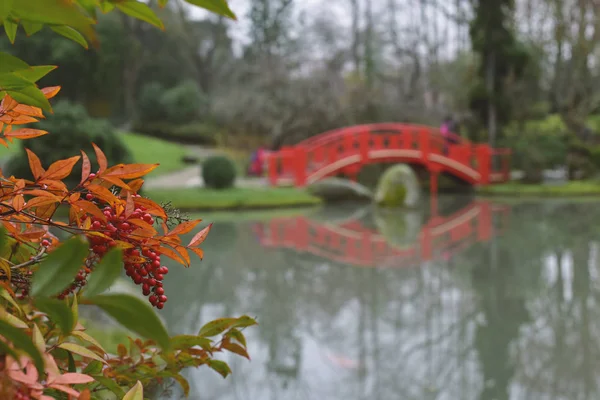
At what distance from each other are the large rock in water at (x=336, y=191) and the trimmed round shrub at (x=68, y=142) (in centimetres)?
425

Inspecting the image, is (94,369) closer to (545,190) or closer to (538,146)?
(545,190)

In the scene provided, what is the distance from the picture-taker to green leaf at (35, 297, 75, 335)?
0.37 meters

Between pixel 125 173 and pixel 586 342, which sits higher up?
pixel 125 173

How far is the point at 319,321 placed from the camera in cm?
336

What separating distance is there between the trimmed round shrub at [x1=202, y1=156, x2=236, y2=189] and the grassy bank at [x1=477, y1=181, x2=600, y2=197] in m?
5.88

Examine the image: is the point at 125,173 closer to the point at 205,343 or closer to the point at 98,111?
the point at 205,343

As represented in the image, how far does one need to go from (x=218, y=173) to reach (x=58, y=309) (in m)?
11.6

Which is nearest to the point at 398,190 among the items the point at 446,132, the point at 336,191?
the point at 336,191

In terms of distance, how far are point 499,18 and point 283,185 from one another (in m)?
6.74

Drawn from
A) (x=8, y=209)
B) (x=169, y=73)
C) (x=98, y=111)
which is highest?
(x=169, y=73)

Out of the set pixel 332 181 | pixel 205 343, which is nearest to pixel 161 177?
pixel 332 181

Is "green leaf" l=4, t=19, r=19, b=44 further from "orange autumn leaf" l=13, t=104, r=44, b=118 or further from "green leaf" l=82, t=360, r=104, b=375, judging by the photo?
"green leaf" l=82, t=360, r=104, b=375

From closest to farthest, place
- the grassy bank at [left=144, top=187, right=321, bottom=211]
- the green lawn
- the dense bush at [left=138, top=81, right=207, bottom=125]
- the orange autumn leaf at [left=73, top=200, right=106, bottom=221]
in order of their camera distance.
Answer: the orange autumn leaf at [left=73, top=200, right=106, bottom=221] → the grassy bank at [left=144, top=187, right=321, bottom=211] → the green lawn → the dense bush at [left=138, top=81, right=207, bottom=125]

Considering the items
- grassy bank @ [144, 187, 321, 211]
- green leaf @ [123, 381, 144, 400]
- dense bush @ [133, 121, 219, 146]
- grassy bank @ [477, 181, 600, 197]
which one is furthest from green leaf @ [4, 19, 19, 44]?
dense bush @ [133, 121, 219, 146]
